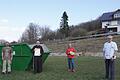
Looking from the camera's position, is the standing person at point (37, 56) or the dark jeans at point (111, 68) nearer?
the dark jeans at point (111, 68)

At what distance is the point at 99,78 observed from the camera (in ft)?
46.0

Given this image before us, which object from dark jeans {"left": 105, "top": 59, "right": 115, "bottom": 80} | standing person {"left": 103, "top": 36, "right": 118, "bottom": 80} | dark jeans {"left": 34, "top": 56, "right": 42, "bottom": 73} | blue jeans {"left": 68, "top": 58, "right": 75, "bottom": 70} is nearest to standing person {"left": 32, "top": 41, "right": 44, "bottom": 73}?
dark jeans {"left": 34, "top": 56, "right": 42, "bottom": 73}

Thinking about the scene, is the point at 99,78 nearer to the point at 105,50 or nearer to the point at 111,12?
the point at 105,50

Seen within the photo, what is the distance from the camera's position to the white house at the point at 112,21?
100169 mm

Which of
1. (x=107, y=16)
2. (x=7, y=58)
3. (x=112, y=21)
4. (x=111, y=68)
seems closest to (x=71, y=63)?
(x=7, y=58)

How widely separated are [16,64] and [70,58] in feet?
10.9

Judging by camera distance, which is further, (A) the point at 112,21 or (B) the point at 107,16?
(B) the point at 107,16

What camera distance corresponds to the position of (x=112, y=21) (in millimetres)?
105438

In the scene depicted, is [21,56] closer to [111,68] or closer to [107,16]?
[111,68]

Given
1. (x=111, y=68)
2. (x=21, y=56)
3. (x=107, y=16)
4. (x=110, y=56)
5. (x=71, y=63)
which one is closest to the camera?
(x=111, y=68)

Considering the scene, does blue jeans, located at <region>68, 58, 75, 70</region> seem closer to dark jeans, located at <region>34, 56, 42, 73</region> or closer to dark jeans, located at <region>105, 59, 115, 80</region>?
dark jeans, located at <region>34, 56, 42, 73</region>

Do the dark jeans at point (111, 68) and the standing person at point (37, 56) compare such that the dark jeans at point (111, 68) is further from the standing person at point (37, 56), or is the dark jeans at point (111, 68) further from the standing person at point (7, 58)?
the standing person at point (7, 58)

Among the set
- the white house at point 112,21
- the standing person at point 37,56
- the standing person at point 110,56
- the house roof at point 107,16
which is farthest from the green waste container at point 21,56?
the house roof at point 107,16

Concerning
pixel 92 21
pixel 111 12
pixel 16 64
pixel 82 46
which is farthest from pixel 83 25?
pixel 16 64
